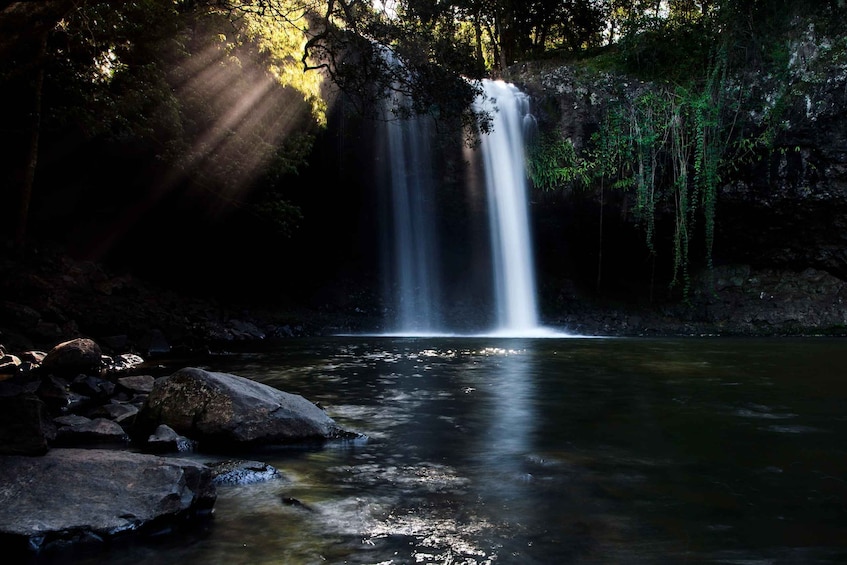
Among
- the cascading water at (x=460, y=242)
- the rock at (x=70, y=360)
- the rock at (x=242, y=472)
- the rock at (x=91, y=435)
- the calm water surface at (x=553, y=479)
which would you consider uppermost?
the cascading water at (x=460, y=242)

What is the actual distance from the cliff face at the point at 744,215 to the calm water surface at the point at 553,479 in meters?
11.6

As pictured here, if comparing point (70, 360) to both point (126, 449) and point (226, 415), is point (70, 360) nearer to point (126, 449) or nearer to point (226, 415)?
point (126, 449)

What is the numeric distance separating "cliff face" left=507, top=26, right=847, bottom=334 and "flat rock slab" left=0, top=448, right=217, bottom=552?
18052 millimetres

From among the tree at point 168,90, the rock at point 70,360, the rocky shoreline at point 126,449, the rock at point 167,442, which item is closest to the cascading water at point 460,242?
the tree at point 168,90

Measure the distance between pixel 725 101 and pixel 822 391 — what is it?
13.5m

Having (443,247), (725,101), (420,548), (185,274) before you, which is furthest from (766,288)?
(420,548)

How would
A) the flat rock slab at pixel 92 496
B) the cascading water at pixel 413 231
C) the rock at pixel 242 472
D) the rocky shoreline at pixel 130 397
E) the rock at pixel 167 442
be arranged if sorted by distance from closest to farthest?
1. the flat rock slab at pixel 92 496
2. the rocky shoreline at pixel 130 397
3. the rock at pixel 242 472
4. the rock at pixel 167 442
5. the cascading water at pixel 413 231

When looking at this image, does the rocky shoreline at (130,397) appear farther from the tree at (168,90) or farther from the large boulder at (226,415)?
the tree at (168,90)

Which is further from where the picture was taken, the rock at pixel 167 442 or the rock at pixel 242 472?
the rock at pixel 167 442

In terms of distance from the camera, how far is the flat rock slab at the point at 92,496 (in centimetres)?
313

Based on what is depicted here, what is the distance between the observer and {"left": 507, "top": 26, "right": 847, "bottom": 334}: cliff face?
707 inches

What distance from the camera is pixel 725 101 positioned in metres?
18.8

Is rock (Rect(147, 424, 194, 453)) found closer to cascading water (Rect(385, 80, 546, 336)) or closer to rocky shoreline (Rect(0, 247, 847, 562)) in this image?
rocky shoreline (Rect(0, 247, 847, 562))

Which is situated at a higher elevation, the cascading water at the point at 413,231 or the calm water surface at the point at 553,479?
the cascading water at the point at 413,231
